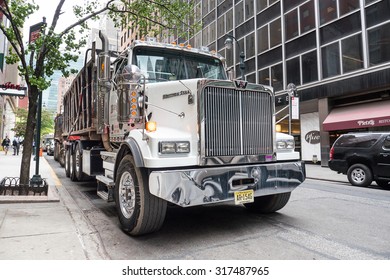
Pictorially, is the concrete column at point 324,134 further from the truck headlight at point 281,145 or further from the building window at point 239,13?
the truck headlight at point 281,145

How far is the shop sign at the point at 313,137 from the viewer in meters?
20.1

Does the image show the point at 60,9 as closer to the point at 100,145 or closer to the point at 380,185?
the point at 100,145

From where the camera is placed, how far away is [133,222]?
4.34 m

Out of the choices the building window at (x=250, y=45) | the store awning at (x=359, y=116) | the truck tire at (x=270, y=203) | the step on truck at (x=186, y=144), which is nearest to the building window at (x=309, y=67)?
the store awning at (x=359, y=116)

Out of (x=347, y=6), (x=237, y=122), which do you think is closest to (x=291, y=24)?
(x=347, y=6)

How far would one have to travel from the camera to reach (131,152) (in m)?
4.48

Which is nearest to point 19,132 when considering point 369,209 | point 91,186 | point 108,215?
point 91,186

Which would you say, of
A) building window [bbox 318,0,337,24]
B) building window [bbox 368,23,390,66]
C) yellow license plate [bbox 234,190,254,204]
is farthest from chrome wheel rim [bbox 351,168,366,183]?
building window [bbox 318,0,337,24]

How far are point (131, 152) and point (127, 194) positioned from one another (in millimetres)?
721

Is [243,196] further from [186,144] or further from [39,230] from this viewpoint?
[39,230]

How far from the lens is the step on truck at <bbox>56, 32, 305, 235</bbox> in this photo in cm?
397

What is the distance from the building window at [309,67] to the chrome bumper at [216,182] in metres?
16.5

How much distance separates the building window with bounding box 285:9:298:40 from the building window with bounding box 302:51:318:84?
2120 mm

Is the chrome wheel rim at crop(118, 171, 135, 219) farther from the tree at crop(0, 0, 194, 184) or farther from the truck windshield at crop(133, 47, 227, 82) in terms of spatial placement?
the tree at crop(0, 0, 194, 184)
